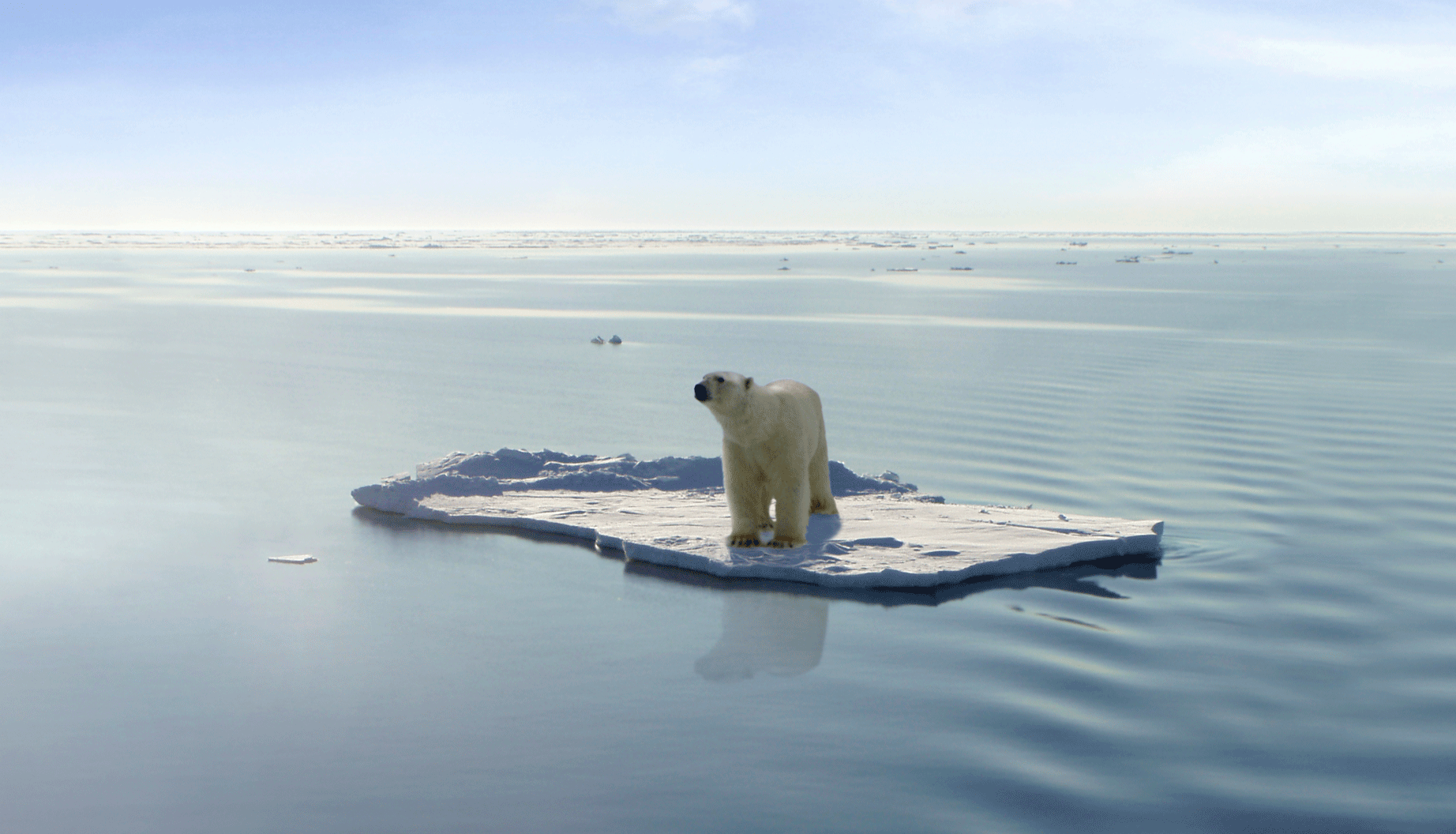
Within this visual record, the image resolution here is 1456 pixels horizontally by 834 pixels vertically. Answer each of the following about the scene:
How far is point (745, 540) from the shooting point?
7965mm

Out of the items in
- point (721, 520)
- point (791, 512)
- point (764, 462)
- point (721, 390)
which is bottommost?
point (721, 520)

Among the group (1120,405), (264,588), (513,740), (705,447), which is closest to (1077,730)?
(513,740)

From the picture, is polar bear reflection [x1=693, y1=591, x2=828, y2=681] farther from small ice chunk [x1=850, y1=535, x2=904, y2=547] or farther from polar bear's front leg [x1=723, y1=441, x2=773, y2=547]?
small ice chunk [x1=850, y1=535, x2=904, y2=547]

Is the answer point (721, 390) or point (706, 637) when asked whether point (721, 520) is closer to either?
point (721, 390)

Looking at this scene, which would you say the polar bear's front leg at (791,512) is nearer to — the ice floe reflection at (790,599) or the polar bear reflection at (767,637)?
the ice floe reflection at (790,599)

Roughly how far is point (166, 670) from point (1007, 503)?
6.32 meters

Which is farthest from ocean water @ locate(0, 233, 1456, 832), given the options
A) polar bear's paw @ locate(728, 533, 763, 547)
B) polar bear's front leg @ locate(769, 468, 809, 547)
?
polar bear's front leg @ locate(769, 468, 809, 547)

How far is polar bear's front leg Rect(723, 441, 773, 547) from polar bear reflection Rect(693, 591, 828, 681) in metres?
0.69

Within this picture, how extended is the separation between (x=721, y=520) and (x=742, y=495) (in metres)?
0.86

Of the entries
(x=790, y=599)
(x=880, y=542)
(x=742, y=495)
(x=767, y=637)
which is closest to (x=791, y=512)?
(x=742, y=495)

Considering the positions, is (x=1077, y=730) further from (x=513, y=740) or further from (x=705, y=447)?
(x=705, y=447)

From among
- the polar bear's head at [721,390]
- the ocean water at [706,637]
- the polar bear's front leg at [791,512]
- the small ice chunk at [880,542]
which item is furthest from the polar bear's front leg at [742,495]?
the small ice chunk at [880,542]

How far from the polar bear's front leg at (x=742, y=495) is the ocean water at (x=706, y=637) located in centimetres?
58

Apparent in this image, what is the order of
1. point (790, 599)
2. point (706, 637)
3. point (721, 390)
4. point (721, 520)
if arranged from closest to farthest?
Result: point (706, 637) → point (790, 599) → point (721, 390) → point (721, 520)
